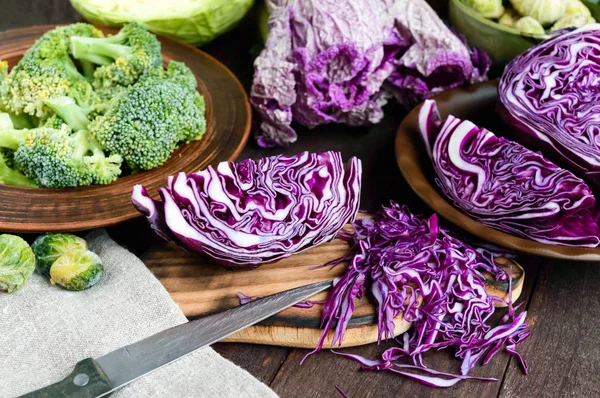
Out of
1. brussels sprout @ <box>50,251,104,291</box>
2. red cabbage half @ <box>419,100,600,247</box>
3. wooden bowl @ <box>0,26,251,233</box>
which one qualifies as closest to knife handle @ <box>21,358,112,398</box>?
brussels sprout @ <box>50,251,104,291</box>

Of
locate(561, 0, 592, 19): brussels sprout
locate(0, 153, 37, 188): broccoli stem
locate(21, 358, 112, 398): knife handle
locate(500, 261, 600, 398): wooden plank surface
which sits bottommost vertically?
locate(500, 261, 600, 398): wooden plank surface

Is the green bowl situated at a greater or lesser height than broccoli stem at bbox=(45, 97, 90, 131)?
lesser

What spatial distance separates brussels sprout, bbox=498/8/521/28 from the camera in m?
2.12

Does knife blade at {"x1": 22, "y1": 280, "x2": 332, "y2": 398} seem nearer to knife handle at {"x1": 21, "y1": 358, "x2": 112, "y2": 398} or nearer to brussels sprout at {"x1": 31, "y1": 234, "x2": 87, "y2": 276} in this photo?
knife handle at {"x1": 21, "y1": 358, "x2": 112, "y2": 398}

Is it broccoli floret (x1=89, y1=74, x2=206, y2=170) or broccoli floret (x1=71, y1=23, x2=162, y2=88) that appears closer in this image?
broccoli floret (x1=89, y1=74, x2=206, y2=170)

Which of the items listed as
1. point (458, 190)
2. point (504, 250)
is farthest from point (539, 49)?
point (504, 250)

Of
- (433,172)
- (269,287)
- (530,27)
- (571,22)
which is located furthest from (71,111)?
(571,22)

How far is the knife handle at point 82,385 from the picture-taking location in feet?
3.78

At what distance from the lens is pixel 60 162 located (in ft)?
5.15

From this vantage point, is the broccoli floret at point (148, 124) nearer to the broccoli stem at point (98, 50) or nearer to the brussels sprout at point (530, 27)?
the broccoli stem at point (98, 50)

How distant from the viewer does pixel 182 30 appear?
2.36 metres

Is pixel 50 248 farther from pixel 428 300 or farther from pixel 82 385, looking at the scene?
pixel 428 300

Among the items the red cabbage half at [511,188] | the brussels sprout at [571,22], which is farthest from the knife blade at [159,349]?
the brussels sprout at [571,22]

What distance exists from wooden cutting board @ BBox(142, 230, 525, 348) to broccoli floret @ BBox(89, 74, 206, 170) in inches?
→ 9.7
